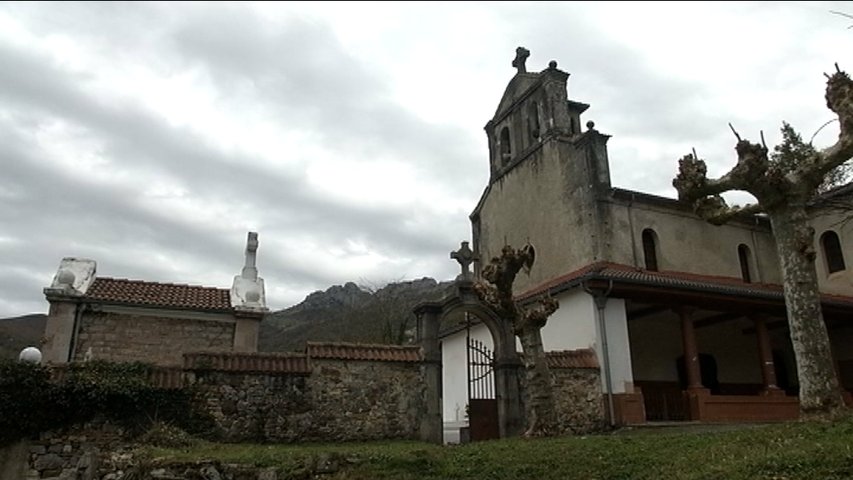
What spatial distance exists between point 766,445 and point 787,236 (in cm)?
444

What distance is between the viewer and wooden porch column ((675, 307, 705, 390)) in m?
17.7

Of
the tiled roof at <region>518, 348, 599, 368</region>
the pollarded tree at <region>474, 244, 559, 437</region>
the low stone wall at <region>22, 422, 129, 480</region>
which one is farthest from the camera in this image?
the tiled roof at <region>518, 348, 599, 368</region>

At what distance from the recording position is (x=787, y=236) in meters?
10.9

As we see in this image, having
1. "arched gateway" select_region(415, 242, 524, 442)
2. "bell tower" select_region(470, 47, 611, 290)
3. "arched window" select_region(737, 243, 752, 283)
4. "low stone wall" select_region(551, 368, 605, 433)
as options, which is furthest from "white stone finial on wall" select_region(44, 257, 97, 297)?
"arched window" select_region(737, 243, 752, 283)

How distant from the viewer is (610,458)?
8.48 metres

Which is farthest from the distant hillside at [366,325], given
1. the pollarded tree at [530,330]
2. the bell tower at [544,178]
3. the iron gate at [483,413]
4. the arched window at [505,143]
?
the pollarded tree at [530,330]

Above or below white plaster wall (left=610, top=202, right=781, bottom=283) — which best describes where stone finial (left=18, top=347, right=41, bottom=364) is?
below

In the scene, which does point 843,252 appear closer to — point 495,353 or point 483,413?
point 495,353

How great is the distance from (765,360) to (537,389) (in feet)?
33.2

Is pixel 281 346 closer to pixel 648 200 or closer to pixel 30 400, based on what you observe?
pixel 648 200

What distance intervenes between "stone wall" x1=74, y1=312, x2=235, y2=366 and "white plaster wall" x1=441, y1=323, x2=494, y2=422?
8385 mm

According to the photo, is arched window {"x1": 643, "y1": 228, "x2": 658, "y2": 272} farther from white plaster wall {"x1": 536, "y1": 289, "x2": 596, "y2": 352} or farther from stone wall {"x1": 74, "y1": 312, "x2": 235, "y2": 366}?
stone wall {"x1": 74, "y1": 312, "x2": 235, "y2": 366}

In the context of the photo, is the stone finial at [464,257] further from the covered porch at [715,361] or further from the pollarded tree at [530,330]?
the covered porch at [715,361]

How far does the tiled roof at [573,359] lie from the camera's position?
53.2 ft
